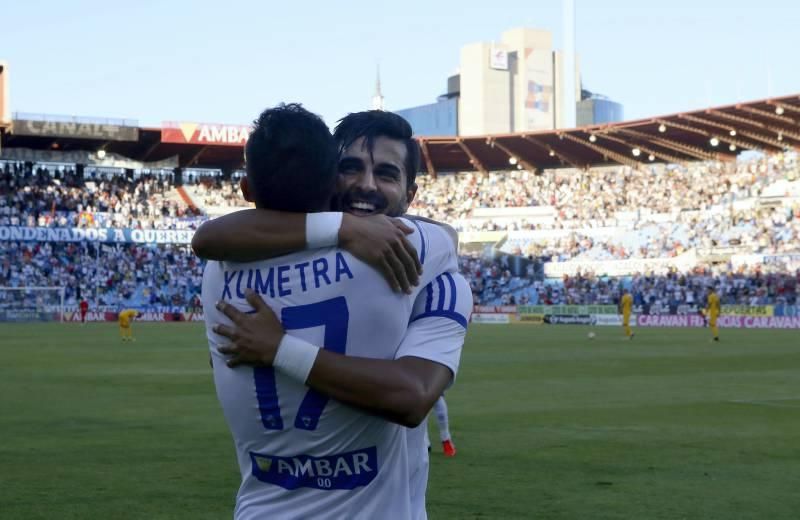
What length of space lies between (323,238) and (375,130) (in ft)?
3.20

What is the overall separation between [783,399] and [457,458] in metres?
8.07

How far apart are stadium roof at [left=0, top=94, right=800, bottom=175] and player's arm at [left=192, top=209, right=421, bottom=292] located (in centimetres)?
5603

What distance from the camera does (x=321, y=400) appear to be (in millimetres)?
2725

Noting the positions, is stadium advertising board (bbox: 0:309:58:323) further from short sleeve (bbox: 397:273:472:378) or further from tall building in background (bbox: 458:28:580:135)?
tall building in background (bbox: 458:28:580:135)

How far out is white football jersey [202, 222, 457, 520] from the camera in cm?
269

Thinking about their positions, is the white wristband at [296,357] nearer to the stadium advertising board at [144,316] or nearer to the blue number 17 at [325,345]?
the blue number 17 at [325,345]

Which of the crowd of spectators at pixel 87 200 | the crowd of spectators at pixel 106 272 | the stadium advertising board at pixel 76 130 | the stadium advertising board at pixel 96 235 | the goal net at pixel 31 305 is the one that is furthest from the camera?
the crowd of spectators at pixel 87 200

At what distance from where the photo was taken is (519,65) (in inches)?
5507

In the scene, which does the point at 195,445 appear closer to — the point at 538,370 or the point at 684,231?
the point at 538,370

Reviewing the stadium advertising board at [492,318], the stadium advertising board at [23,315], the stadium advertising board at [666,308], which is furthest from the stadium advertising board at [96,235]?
the stadium advertising board at [666,308]

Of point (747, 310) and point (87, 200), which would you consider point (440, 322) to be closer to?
point (747, 310)

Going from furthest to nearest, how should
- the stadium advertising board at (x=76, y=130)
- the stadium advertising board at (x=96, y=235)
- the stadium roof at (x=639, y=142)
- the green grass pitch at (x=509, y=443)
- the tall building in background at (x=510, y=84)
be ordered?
the tall building in background at (x=510, y=84) < the stadium advertising board at (x=76, y=130) < the stadium advertising board at (x=96, y=235) < the stadium roof at (x=639, y=142) < the green grass pitch at (x=509, y=443)

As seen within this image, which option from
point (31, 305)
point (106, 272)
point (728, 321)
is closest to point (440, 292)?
point (728, 321)

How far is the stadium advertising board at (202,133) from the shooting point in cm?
6544
